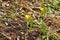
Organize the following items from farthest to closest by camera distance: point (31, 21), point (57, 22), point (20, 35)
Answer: point (57, 22), point (31, 21), point (20, 35)

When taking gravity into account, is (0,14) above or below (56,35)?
above

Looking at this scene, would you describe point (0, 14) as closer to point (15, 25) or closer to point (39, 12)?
point (15, 25)

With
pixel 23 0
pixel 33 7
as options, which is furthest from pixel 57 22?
pixel 23 0

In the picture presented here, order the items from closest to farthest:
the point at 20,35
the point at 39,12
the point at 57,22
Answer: the point at 20,35 < the point at 57,22 < the point at 39,12

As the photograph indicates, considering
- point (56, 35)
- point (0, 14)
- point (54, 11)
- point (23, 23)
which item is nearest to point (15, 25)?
point (23, 23)

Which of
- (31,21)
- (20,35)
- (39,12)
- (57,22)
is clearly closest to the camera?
(20,35)

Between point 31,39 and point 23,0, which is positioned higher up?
point 23,0

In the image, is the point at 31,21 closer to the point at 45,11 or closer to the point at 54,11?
the point at 45,11

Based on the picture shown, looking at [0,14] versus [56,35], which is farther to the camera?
[0,14]

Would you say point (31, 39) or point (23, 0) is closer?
point (31, 39)
